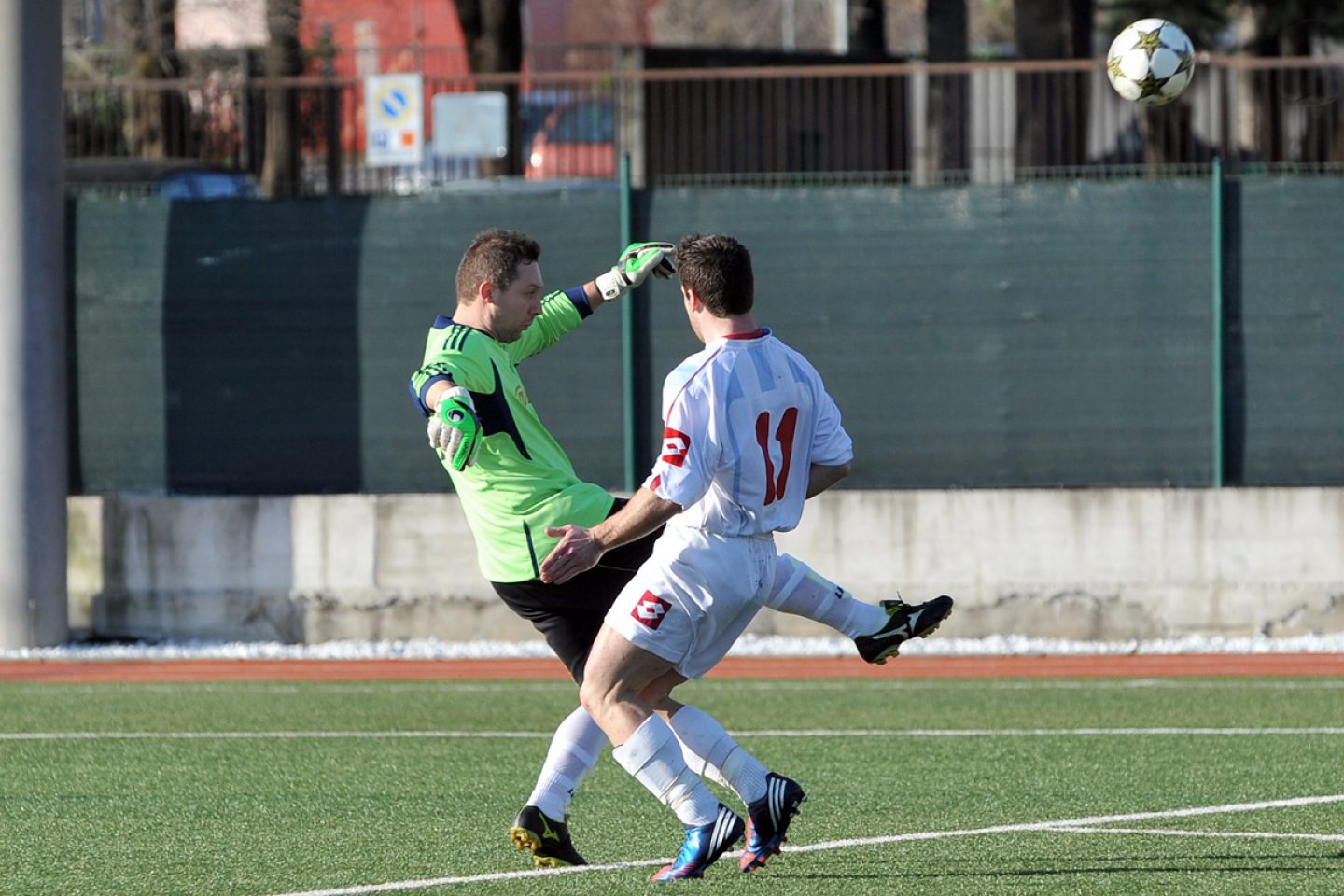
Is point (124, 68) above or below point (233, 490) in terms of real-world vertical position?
above

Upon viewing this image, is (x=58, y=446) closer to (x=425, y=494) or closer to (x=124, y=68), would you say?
(x=425, y=494)

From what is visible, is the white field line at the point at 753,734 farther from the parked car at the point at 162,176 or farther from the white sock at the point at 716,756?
the parked car at the point at 162,176

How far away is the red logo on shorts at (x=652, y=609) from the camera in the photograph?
6176 mm

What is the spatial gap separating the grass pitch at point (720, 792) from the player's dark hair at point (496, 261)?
76.2 inches

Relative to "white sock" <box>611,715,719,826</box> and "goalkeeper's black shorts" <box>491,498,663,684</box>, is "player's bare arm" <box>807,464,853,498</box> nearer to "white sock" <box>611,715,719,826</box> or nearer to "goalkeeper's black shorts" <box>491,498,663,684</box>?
"goalkeeper's black shorts" <box>491,498,663,684</box>

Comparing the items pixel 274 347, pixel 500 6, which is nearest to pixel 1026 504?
pixel 274 347

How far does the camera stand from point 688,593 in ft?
20.3

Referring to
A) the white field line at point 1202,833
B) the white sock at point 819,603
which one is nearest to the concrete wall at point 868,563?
the white field line at point 1202,833

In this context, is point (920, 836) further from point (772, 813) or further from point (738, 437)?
point (738, 437)

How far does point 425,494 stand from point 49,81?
371cm

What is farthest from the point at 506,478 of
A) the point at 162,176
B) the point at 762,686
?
the point at 162,176

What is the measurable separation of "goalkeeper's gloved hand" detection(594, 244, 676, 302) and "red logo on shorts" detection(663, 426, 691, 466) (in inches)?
56.6

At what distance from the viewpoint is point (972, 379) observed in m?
14.0

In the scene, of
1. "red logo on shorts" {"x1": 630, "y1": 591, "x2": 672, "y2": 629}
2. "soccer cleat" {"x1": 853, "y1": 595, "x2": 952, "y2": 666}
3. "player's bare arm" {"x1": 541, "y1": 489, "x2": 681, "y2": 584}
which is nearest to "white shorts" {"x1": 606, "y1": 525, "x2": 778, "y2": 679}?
"red logo on shorts" {"x1": 630, "y1": 591, "x2": 672, "y2": 629}
